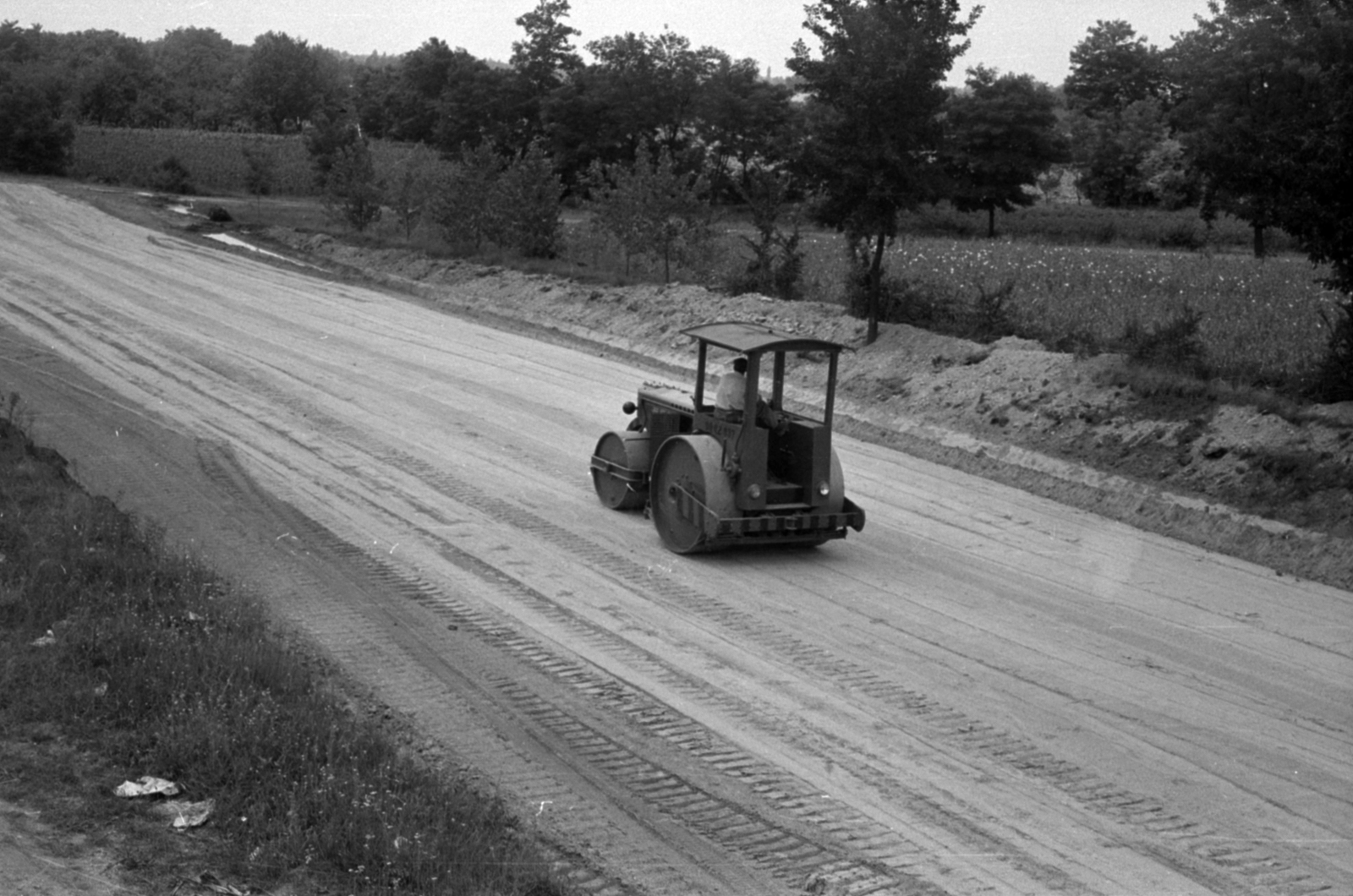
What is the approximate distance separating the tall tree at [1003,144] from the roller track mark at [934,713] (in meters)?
51.6

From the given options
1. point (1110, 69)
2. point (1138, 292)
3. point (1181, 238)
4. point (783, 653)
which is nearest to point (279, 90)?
point (1110, 69)

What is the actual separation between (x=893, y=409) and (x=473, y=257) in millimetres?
17787

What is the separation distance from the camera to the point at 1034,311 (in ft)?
81.4

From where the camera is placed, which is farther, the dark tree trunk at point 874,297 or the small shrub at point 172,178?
the small shrub at point 172,178

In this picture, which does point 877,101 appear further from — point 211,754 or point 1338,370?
point 211,754

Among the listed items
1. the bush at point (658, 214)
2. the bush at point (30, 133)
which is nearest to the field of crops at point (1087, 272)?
the bush at point (658, 214)

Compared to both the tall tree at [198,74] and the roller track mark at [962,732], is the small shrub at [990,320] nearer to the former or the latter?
the roller track mark at [962,732]

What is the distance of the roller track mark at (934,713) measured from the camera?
25.5ft

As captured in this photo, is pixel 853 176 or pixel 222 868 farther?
pixel 853 176

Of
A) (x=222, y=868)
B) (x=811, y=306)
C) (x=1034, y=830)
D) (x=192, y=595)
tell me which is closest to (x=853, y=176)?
(x=811, y=306)

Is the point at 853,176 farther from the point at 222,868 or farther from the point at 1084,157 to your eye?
the point at 1084,157

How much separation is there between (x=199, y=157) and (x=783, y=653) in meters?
73.5

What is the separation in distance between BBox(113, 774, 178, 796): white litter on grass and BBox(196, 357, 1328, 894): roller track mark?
4.34m

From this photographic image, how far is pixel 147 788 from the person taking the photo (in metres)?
7.74
